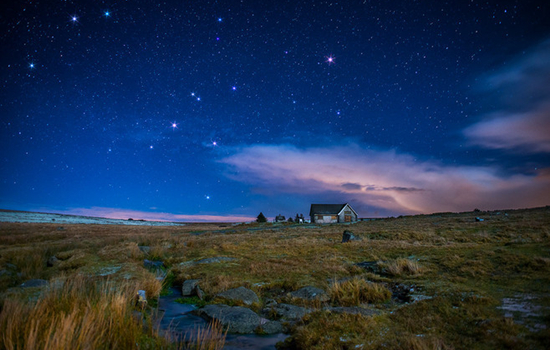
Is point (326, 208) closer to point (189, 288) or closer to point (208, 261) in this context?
point (208, 261)

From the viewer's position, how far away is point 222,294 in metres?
8.99

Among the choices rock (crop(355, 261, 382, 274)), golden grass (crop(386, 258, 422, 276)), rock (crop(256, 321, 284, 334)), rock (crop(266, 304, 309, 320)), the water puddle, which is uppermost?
the water puddle

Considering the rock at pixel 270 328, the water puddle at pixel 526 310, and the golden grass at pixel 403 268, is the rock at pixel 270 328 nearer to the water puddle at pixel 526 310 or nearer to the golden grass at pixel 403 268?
the water puddle at pixel 526 310

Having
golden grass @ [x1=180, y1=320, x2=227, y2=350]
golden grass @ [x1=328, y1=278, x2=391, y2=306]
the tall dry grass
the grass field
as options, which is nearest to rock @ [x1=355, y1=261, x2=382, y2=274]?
the grass field

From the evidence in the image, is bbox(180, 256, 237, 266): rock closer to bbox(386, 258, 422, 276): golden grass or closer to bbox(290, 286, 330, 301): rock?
bbox(290, 286, 330, 301): rock

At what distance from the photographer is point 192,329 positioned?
258 inches

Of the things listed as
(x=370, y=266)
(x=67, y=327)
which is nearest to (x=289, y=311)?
(x=67, y=327)

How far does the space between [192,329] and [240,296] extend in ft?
8.04

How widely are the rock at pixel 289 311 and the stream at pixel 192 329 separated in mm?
888

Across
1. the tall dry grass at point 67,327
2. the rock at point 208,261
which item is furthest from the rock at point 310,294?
the rock at point 208,261

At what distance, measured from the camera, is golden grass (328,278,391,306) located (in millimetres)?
7949

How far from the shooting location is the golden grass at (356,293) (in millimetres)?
7949

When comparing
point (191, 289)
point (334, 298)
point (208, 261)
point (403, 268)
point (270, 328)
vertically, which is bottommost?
point (191, 289)

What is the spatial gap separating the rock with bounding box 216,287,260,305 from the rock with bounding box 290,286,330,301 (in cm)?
136
